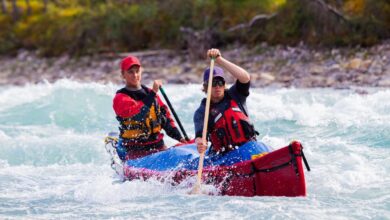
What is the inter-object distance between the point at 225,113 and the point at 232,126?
5.5 inches

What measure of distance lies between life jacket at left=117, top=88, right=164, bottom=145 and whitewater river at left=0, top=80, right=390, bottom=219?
0.54 m

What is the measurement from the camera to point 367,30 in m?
16.7

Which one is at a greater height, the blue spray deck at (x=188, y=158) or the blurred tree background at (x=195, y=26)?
the blurred tree background at (x=195, y=26)

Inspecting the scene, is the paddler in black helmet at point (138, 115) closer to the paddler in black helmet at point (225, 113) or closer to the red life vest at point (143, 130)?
the red life vest at point (143, 130)

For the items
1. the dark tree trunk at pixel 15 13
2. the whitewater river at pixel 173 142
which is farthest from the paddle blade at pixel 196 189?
the dark tree trunk at pixel 15 13

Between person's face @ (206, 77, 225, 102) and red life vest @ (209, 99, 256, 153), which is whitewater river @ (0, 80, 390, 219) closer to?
red life vest @ (209, 99, 256, 153)

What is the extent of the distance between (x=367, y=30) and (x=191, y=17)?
579cm

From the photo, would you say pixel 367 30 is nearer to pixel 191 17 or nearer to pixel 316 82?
pixel 316 82

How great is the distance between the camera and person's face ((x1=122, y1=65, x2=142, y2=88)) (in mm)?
7602

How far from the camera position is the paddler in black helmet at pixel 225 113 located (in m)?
6.82

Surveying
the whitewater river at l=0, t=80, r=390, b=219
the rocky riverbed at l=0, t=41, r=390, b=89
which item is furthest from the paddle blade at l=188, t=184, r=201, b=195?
the rocky riverbed at l=0, t=41, r=390, b=89

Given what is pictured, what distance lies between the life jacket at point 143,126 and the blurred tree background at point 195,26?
9746 mm

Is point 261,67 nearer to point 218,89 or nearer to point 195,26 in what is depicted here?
point 195,26

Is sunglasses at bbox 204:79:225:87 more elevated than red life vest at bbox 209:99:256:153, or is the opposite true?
sunglasses at bbox 204:79:225:87
